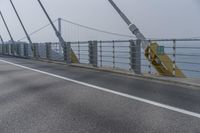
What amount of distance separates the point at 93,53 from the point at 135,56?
4.58 m

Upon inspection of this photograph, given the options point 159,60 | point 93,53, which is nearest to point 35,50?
point 93,53

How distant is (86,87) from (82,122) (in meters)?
4.87

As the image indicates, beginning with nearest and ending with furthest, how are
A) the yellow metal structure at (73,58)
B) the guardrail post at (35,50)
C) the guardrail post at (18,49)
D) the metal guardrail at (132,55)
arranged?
1. the metal guardrail at (132,55)
2. the yellow metal structure at (73,58)
3. the guardrail post at (35,50)
4. the guardrail post at (18,49)

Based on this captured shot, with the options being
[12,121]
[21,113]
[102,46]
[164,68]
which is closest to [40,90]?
[21,113]

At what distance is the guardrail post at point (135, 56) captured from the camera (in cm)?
1584

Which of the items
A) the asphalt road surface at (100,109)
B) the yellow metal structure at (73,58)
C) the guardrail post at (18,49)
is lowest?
the guardrail post at (18,49)

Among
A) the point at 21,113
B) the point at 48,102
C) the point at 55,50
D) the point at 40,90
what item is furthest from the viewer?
the point at 55,50

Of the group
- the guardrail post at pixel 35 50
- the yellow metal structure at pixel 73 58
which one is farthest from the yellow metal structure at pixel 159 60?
the guardrail post at pixel 35 50

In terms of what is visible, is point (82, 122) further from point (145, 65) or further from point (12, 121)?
point (145, 65)

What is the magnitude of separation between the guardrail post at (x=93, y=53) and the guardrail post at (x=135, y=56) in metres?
4.15

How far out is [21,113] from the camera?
7.44 metres

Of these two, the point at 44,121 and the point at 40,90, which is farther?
the point at 40,90

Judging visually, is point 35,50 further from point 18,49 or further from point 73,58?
point 73,58

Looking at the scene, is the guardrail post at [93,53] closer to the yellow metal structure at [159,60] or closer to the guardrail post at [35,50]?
the yellow metal structure at [159,60]
